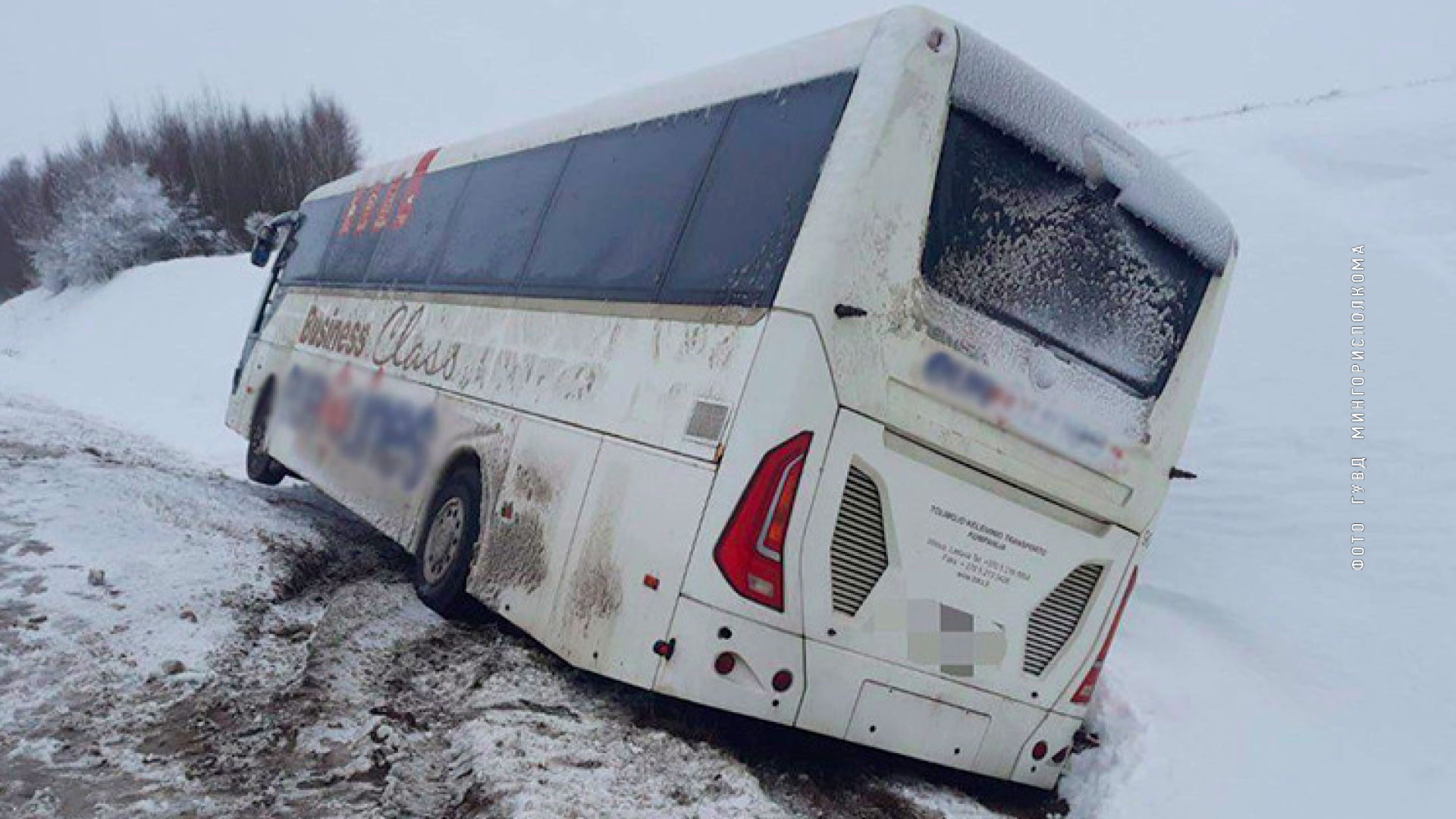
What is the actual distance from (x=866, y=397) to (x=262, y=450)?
391 inches

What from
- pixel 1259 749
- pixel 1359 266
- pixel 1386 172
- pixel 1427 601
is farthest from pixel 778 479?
pixel 1386 172

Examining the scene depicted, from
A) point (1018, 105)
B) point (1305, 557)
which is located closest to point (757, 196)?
point (1018, 105)

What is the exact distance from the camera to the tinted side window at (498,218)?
6.71 m

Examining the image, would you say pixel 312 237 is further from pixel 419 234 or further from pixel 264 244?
pixel 419 234

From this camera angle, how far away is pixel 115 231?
142 feet

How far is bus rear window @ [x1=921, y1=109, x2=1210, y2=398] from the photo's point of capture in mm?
4465

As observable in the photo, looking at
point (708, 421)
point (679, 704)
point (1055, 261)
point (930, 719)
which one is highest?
point (1055, 261)

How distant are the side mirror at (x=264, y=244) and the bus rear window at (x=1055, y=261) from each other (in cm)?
1148

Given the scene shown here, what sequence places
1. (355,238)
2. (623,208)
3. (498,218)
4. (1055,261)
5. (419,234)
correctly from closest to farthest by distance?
(1055,261)
(623,208)
(498,218)
(419,234)
(355,238)

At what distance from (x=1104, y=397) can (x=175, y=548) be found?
4968 mm

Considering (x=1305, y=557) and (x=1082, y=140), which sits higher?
(x=1082, y=140)

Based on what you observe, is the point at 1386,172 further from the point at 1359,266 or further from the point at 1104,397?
the point at 1104,397

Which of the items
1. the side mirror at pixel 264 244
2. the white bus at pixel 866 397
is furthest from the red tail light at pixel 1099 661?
the side mirror at pixel 264 244

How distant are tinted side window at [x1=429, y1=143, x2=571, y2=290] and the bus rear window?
114 inches
